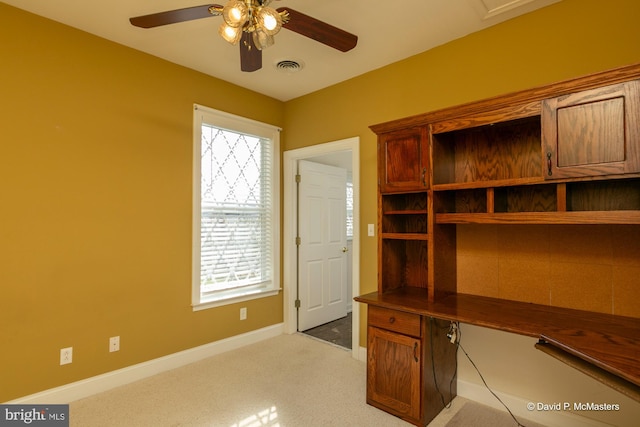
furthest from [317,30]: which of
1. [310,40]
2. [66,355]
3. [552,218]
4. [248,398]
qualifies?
[66,355]

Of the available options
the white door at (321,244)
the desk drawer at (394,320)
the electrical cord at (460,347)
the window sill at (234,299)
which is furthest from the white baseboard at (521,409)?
the window sill at (234,299)

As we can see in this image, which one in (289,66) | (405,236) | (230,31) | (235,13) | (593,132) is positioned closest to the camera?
(235,13)

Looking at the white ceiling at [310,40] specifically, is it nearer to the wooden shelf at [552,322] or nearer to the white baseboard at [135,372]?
the wooden shelf at [552,322]

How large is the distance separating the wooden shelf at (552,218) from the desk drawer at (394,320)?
2.19 feet

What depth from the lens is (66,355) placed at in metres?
2.42

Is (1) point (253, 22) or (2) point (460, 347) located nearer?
(1) point (253, 22)

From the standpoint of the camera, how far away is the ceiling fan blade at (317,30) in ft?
5.34

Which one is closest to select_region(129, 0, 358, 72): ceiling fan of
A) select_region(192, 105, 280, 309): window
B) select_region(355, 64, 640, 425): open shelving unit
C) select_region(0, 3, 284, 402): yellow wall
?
select_region(355, 64, 640, 425): open shelving unit

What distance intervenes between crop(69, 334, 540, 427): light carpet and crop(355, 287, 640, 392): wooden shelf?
30.5 inches

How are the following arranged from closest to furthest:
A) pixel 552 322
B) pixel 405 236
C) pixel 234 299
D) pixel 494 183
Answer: pixel 552 322, pixel 494 183, pixel 405 236, pixel 234 299

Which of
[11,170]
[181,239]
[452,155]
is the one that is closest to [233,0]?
[452,155]

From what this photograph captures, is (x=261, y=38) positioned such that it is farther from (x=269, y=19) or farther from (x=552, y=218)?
(x=552, y=218)

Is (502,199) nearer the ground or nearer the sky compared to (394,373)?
nearer the sky

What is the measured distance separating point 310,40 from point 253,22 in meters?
1.17
